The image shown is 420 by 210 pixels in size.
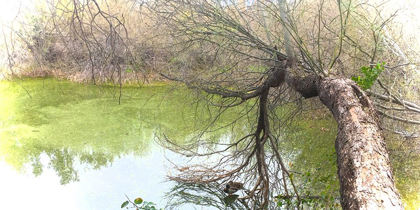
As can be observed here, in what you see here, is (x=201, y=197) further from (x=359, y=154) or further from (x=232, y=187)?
(x=359, y=154)

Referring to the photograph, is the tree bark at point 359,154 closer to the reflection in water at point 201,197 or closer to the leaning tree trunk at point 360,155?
the leaning tree trunk at point 360,155

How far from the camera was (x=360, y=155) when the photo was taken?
5.09ft

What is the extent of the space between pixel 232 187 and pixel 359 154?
3125 millimetres

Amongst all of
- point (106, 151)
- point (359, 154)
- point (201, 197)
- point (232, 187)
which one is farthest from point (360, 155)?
point (106, 151)

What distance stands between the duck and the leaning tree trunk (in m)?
2.60

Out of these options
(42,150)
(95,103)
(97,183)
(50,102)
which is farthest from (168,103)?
(97,183)

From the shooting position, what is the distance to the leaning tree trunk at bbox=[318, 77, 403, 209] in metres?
1.33

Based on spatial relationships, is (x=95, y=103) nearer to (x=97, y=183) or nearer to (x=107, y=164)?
(x=107, y=164)

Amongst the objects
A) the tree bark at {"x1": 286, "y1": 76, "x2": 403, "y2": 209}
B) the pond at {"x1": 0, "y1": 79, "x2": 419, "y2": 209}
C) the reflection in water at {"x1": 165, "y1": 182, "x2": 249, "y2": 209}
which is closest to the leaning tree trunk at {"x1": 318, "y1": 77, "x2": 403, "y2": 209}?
the tree bark at {"x1": 286, "y1": 76, "x2": 403, "y2": 209}

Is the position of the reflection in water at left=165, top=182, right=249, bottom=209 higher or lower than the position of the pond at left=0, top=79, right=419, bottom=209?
lower

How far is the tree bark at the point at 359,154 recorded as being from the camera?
1334 mm

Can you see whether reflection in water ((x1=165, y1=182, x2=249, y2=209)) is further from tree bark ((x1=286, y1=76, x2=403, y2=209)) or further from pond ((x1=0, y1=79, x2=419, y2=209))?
tree bark ((x1=286, y1=76, x2=403, y2=209))

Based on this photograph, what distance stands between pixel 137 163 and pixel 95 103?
3452 millimetres

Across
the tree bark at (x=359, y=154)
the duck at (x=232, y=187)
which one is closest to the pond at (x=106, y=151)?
the duck at (x=232, y=187)
